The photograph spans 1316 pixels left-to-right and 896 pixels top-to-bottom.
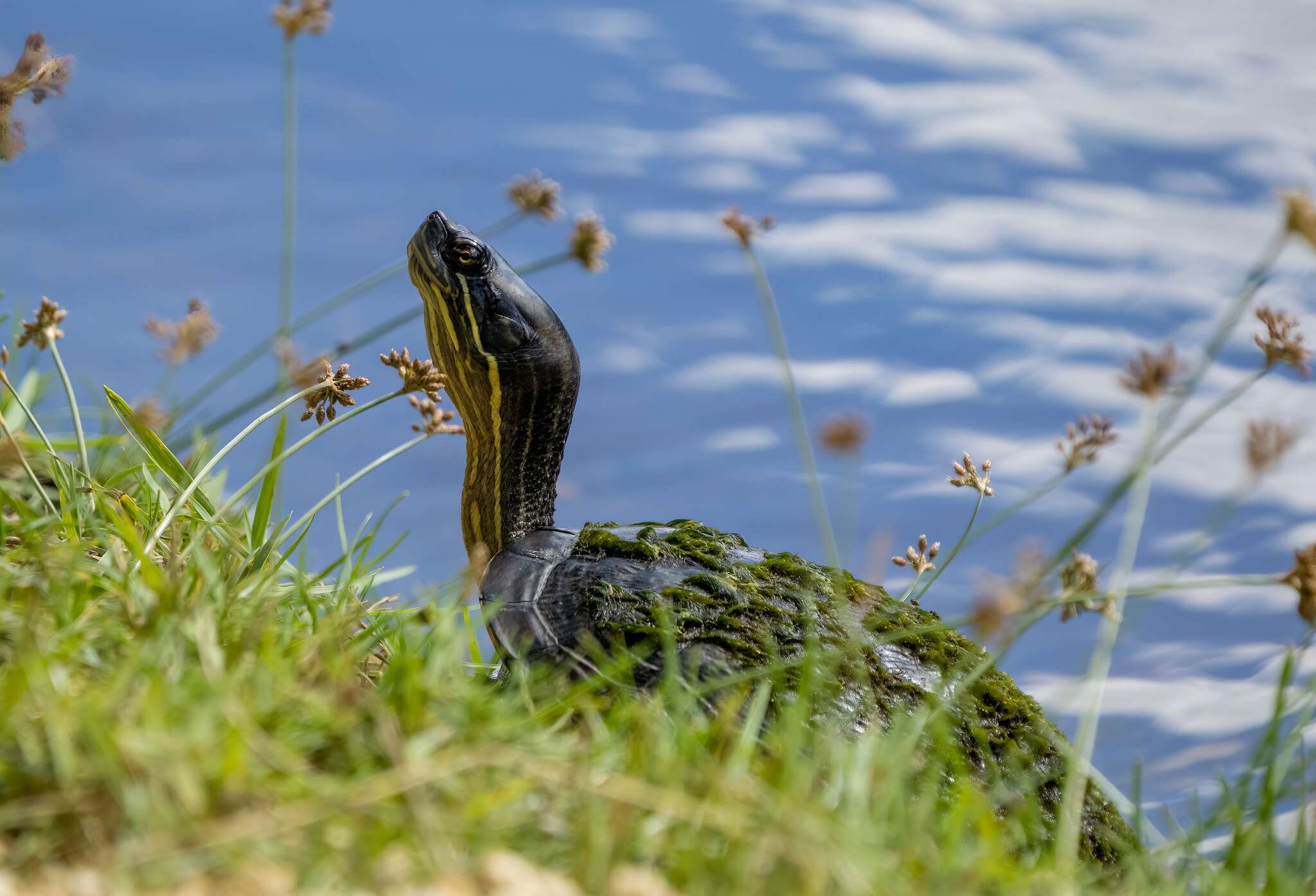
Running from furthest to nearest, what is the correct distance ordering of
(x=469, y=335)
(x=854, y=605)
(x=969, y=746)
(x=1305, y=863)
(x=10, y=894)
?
(x=469, y=335), (x=854, y=605), (x=969, y=746), (x=1305, y=863), (x=10, y=894)

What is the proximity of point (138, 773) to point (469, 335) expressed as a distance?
3.76 m

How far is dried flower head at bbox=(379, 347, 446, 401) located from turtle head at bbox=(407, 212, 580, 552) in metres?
1.53

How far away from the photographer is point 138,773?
215cm

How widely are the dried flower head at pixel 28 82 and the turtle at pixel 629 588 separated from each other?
1967mm

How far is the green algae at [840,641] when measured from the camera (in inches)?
160

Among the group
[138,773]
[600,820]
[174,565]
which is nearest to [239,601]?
[174,565]

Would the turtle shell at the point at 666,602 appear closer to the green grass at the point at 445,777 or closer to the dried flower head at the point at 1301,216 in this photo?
the green grass at the point at 445,777

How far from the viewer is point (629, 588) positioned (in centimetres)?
457

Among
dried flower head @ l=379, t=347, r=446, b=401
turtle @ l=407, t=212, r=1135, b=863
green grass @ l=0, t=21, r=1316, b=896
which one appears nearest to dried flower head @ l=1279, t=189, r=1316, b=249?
green grass @ l=0, t=21, r=1316, b=896

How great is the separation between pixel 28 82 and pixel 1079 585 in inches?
158

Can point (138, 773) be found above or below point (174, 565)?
below

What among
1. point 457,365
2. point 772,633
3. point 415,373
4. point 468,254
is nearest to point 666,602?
point 772,633

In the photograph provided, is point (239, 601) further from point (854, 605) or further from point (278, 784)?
point (854, 605)

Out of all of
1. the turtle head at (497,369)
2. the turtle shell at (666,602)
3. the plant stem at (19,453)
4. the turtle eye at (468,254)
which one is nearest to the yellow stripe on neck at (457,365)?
the turtle head at (497,369)
